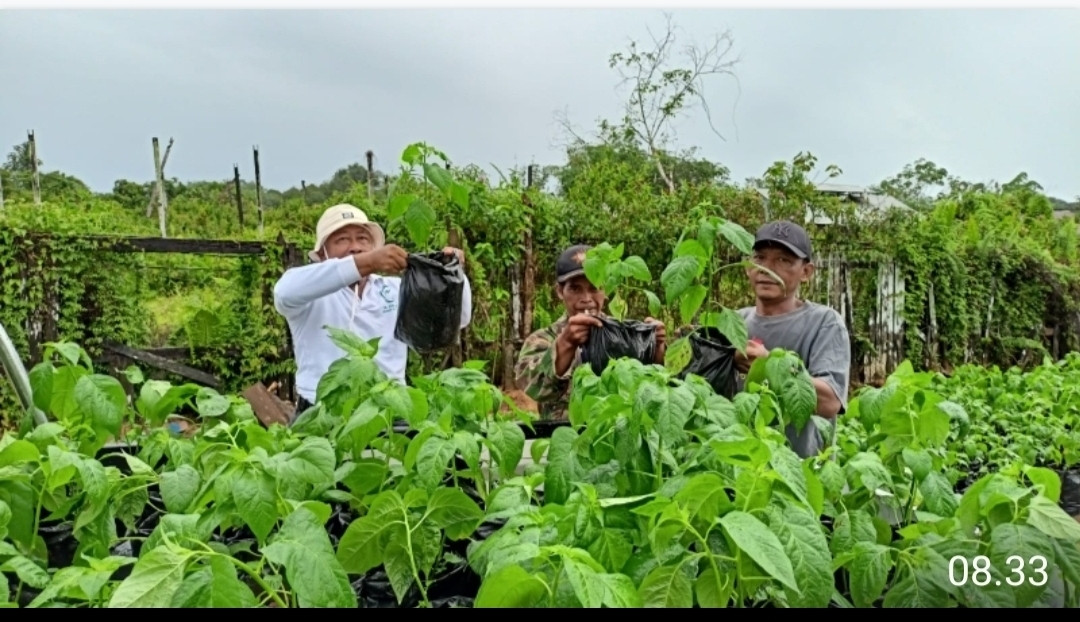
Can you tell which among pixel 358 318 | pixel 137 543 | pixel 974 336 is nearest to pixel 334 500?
pixel 137 543

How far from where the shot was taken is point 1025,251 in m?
9.27

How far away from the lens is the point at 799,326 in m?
2.47

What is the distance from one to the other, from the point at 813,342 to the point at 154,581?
192 cm

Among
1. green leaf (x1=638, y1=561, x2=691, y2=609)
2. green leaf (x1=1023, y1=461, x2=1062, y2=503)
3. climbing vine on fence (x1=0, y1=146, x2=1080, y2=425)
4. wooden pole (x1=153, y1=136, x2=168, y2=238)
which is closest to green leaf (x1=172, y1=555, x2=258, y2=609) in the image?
green leaf (x1=638, y1=561, x2=691, y2=609)

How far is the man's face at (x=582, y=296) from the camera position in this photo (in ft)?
9.48

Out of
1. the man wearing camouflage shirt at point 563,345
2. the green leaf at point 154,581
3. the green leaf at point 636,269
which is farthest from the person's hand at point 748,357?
the green leaf at point 154,581

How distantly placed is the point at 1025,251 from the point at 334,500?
9632mm

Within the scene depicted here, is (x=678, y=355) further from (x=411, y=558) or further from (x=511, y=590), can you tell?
(x=511, y=590)

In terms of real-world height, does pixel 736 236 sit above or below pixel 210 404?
above

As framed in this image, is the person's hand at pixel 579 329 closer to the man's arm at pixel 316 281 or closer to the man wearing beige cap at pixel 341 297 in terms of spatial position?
the man wearing beige cap at pixel 341 297

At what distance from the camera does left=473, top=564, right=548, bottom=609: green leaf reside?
3.19 ft

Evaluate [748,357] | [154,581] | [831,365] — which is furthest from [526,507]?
[831,365]

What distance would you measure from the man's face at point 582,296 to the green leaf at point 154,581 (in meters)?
1.96

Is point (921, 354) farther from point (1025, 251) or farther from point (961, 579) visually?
point (961, 579)
